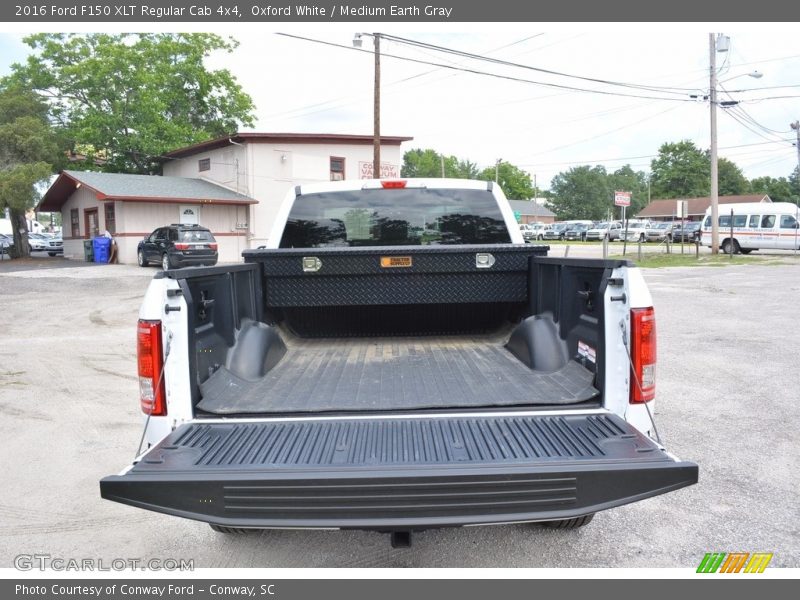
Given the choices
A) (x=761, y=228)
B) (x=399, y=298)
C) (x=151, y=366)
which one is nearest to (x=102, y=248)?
(x=399, y=298)

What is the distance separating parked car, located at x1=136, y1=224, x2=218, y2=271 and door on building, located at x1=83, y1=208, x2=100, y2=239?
284 inches

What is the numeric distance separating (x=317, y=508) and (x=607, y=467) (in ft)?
3.78

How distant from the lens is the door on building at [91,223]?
30094 mm

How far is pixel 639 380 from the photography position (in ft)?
9.55

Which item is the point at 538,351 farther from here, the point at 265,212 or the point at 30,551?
the point at 265,212

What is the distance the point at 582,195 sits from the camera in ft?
356

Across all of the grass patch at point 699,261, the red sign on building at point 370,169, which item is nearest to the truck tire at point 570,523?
the grass patch at point 699,261

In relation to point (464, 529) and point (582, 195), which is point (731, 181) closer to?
point (582, 195)

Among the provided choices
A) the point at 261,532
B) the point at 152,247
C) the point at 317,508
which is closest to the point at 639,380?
the point at 317,508

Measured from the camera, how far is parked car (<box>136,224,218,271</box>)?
23250 mm

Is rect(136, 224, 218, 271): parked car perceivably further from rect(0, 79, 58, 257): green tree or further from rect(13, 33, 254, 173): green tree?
rect(13, 33, 254, 173): green tree

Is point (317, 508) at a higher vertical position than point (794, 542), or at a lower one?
higher

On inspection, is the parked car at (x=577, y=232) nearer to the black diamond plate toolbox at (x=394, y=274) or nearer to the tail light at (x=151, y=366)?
the black diamond plate toolbox at (x=394, y=274)

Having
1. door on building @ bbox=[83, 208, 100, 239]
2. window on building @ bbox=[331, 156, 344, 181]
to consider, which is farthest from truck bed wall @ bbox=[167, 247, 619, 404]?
door on building @ bbox=[83, 208, 100, 239]
